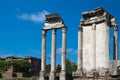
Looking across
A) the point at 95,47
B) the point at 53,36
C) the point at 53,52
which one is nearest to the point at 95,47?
the point at 95,47

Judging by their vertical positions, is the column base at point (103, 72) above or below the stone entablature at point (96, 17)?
below

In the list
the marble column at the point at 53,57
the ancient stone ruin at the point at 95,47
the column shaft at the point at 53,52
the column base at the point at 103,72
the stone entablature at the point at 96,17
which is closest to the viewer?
the column base at the point at 103,72

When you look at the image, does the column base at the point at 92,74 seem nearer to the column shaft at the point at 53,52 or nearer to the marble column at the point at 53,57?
the marble column at the point at 53,57

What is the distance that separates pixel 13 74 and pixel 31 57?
74.9 feet

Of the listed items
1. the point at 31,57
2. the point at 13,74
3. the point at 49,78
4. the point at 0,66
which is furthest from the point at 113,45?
the point at 31,57

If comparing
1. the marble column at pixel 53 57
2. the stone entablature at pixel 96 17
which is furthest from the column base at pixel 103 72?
the marble column at pixel 53 57

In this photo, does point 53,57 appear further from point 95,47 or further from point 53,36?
point 95,47

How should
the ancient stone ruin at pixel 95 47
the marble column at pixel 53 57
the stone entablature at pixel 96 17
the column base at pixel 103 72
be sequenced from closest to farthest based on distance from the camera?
the column base at pixel 103 72 < the ancient stone ruin at pixel 95 47 < the stone entablature at pixel 96 17 < the marble column at pixel 53 57

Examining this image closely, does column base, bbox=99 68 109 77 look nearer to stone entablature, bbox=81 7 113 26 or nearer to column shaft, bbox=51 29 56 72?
stone entablature, bbox=81 7 113 26

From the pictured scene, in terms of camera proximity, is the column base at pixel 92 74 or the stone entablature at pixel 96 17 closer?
the column base at pixel 92 74

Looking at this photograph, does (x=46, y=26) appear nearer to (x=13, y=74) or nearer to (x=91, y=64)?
(x=13, y=74)

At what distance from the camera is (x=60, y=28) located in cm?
4997

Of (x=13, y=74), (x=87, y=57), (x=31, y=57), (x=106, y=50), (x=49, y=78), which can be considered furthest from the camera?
(x=31, y=57)

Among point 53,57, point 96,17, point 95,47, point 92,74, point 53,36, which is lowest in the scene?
point 92,74
